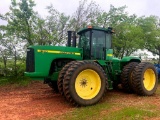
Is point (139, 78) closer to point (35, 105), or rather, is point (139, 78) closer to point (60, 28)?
point (35, 105)

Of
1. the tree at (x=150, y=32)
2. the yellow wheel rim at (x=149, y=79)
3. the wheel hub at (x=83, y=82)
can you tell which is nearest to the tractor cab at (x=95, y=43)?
the wheel hub at (x=83, y=82)

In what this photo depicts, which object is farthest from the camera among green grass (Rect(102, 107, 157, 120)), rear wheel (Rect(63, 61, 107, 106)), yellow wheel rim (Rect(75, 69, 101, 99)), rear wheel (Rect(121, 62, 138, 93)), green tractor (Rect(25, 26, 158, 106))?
rear wheel (Rect(121, 62, 138, 93))

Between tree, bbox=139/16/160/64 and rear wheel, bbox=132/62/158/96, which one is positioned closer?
rear wheel, bbox=132/62/158/96

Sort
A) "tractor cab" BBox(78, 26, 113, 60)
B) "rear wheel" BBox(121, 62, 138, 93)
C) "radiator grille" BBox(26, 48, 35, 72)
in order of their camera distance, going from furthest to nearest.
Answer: "rear wheel" BBox(121, 62, 138, 93), "tractor cab" BBox(78, 26, 113, 60), "radiator grille" BBox(26, 48, 35, 72)

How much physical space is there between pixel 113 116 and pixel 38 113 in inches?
74.9

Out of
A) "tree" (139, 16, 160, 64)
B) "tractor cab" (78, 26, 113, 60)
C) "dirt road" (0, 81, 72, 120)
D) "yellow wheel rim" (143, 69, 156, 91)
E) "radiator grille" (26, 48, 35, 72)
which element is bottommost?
"dirt road" (0, 81, 72, 120)

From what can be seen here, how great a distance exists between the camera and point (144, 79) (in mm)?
7980

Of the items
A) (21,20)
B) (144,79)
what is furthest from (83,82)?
(21,20)

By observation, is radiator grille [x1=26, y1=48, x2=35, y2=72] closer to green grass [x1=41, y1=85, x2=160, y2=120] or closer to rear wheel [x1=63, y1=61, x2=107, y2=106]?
rear wheel [x1=63, y1=61, x2=107, y2=106]

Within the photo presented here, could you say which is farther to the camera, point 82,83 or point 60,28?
point 60,28

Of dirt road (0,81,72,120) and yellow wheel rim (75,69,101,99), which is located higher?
yellow wheel rim (75,69,101,99)

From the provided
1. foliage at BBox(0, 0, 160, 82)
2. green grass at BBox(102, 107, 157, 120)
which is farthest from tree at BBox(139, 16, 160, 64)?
green grass at BBox(102, 107, 157, 120)

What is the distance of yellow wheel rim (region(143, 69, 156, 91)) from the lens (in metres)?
8.13

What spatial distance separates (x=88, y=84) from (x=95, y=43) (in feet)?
5.32
